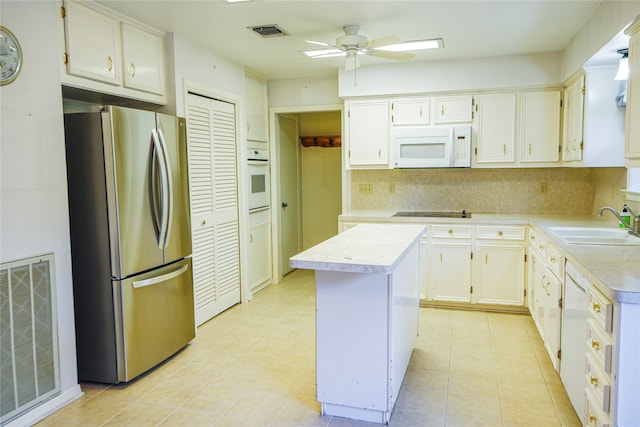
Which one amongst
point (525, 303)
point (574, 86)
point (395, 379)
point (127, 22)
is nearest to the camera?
point (395, 379)

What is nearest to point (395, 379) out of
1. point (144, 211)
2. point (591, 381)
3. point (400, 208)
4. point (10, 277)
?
point (591, 381)

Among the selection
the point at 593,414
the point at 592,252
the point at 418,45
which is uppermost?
the point at 418,45

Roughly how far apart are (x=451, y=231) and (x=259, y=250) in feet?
6.98

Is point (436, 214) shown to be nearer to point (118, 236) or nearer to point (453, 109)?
point (453, 109)

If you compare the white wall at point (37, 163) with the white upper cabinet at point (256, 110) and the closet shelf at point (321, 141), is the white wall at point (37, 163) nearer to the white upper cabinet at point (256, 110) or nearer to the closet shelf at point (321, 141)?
the white upper cabinet at point (256, 110)

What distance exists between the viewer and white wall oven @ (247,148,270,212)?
4891mm

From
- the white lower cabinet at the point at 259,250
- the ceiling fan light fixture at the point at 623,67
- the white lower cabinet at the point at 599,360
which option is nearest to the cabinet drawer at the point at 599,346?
the white lower cabinet at the point at 599,360

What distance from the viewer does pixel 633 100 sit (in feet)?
8.23

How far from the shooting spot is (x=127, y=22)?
314 centimetres

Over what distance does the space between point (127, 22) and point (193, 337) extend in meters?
2.32

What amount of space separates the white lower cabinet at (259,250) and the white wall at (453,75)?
1653mm

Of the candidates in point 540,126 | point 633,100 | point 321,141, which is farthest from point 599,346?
point 321,141

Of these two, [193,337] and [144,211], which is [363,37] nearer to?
[144,211]

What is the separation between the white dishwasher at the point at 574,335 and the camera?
2.18 metres
